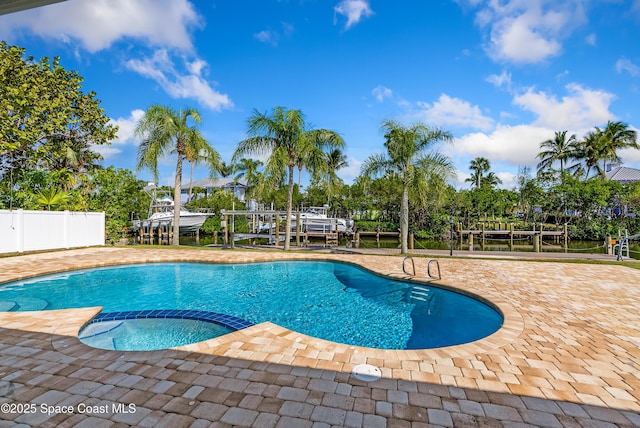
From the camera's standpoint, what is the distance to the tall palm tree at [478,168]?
148 feet

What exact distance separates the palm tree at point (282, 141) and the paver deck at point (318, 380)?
9.31m

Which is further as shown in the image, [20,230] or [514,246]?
[514,246]

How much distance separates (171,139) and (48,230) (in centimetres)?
609

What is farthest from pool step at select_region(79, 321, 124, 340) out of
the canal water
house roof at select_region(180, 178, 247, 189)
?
house roof at select_region(180, 178, 247, 189)

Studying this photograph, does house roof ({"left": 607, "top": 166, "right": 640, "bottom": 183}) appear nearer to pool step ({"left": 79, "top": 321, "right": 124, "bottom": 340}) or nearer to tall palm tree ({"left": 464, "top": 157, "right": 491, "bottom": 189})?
tall palm tree ({"left": 464, "top": 157, "right": 491, "bottom": 189})

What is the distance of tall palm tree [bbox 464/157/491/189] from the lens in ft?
148

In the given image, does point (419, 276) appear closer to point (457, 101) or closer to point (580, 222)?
point (457, 101)

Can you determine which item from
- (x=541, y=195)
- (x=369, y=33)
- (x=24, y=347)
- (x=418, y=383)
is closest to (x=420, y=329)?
(x=418, y=383)

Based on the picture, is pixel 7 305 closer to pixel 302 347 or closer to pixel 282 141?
pixel 302 347

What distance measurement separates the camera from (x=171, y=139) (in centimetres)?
1438

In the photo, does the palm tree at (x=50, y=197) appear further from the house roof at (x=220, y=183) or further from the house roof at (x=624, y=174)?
the house roof at (x=624, y=174)

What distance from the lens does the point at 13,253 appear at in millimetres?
11227

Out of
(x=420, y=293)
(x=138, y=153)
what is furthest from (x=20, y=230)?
(x=420, y=293)

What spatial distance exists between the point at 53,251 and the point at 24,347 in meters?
11.0
